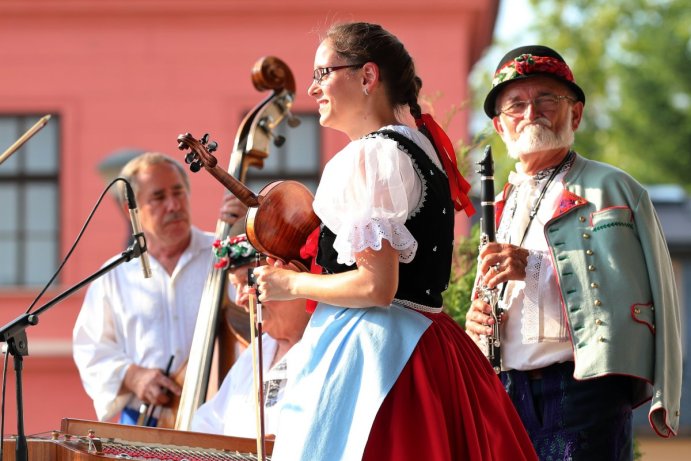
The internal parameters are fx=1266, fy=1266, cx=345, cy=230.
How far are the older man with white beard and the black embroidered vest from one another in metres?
0.63

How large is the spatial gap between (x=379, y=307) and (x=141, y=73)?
8395 millimetres

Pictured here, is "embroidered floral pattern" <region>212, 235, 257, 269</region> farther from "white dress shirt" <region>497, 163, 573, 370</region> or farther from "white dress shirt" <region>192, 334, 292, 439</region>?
"white dress shirt" <region>497, 163, 573, 370</region>

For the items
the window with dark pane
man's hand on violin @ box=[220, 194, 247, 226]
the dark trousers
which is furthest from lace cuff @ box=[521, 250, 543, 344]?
the window with dark pane

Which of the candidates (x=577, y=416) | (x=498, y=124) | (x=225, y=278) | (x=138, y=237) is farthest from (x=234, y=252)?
(x=577, y=416)

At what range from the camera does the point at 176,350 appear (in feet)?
17.0

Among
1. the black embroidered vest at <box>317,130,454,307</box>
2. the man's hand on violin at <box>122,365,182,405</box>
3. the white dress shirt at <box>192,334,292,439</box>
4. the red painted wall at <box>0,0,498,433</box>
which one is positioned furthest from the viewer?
the red painted wall at <box>0,0,498,433</box>

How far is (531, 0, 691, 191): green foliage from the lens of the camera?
24.4m

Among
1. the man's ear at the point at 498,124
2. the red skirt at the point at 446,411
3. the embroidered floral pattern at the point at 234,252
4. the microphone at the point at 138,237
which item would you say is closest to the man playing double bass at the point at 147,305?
the embroidered floral pattern at the point at 234,252

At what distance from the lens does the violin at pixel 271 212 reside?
3.28 meters

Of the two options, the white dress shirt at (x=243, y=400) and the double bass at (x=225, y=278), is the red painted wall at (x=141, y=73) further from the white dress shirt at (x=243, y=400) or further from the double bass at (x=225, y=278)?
the white dress shirt at (x=243, y=400)

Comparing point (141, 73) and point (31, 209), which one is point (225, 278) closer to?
point (141, 73)

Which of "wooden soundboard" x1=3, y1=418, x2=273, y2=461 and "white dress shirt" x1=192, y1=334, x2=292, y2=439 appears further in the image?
"white dress shirt" x1=192, y1=334, x2=292, y2=439

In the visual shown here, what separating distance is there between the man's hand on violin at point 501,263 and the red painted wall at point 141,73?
6.87 meters

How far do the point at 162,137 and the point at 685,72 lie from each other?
1580 centimetres
